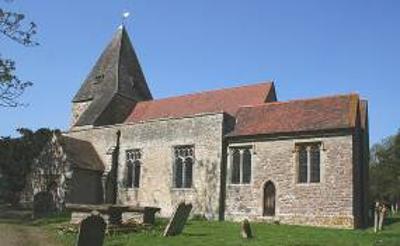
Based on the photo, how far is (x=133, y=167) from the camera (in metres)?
33.3

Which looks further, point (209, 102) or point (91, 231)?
point (209, 102)

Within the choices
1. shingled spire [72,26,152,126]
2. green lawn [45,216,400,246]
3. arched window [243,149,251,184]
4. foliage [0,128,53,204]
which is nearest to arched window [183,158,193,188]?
arched window [243,149,251,184]

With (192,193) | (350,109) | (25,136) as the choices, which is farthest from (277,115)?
(25,136)

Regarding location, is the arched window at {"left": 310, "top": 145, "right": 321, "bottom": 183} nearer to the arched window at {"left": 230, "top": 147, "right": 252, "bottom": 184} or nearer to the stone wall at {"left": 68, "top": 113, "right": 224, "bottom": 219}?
the arched window at {"left": 230, "top": 147, "right": 252, "bottom": 184}

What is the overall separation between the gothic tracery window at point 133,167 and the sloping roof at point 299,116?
23.0 ft

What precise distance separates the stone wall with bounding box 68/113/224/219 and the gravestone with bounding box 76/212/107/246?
15.1 meters

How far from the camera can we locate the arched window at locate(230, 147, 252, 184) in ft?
92.9

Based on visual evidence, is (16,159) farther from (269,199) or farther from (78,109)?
(269,199)

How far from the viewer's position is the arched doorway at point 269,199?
88.9 ft

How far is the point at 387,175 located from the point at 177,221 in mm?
48898

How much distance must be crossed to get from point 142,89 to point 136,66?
7.65 ft

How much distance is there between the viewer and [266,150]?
27.8 metres

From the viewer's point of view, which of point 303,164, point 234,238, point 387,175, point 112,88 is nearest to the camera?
point 234,238

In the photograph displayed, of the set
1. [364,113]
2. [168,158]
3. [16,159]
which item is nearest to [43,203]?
[168,158]
